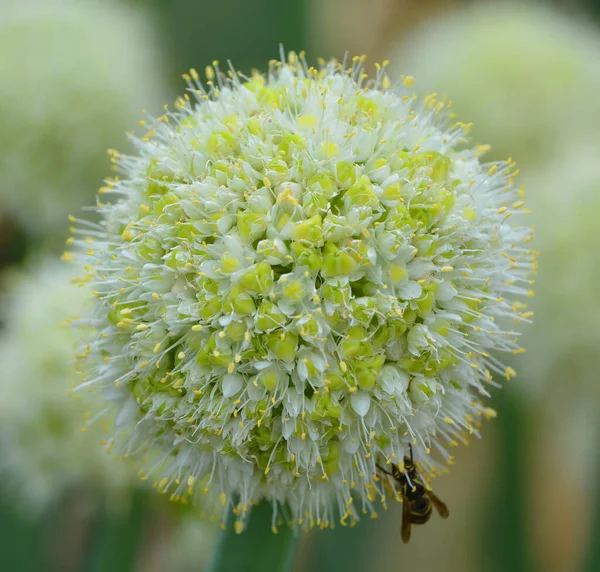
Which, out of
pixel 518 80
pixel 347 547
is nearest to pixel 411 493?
pixel 347 547

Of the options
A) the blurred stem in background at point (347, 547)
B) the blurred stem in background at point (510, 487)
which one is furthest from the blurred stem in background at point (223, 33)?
the blurred stem in background at point (347, 547)

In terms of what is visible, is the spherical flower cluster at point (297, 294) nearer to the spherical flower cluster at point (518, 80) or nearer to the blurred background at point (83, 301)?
the blurred background at point (83, 301)

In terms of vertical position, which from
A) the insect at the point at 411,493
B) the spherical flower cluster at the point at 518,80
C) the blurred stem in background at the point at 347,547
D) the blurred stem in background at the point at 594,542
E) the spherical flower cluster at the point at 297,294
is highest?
the spherical flower cluster at the point at 518,80

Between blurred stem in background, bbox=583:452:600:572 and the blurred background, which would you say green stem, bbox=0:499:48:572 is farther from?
blurred stem in background, bbox=583:452:600:572

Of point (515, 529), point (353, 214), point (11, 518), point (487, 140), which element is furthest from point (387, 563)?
point (353, 214)

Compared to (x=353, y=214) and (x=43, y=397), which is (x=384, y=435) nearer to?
(x=353, y=214)

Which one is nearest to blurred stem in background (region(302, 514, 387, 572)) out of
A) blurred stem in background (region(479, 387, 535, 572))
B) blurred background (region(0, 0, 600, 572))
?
blurred background (region(0, 0, 600, 572))
